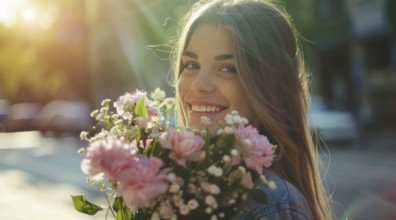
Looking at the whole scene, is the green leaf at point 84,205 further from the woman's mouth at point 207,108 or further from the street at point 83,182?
the street at point 83,182

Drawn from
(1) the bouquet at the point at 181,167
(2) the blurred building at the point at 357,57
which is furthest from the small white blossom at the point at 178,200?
(2) the blurred building at the point at 357,57

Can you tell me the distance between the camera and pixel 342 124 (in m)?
22.6

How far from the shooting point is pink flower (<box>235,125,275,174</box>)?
74.1 inches

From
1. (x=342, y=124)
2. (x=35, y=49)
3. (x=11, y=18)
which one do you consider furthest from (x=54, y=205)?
(x=35, y=49)

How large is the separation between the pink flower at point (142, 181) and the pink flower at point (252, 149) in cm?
22

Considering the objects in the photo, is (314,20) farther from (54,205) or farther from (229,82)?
(229,82)

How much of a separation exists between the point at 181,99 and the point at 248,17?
380mm

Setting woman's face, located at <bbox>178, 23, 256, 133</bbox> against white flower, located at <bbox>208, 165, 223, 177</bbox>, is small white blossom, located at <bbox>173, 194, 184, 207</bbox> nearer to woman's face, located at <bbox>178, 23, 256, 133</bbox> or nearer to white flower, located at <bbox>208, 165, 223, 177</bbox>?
white flower, located at <bbox>208, 165, 223, 177</bbox>

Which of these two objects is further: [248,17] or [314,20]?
[314,20]

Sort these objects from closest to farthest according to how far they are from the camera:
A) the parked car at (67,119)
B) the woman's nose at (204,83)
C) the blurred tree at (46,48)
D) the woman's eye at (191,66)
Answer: the woman's nose at (204,83), the woman's eye at (191,66), the parked car at (67,119), the blurred tree at (46,48)

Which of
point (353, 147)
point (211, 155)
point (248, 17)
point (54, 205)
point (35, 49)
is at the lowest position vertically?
point (353, 147)

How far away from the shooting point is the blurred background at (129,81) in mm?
13065

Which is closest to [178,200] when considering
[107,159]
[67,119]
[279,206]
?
[107,159]

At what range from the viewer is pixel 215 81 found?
2.35 m
